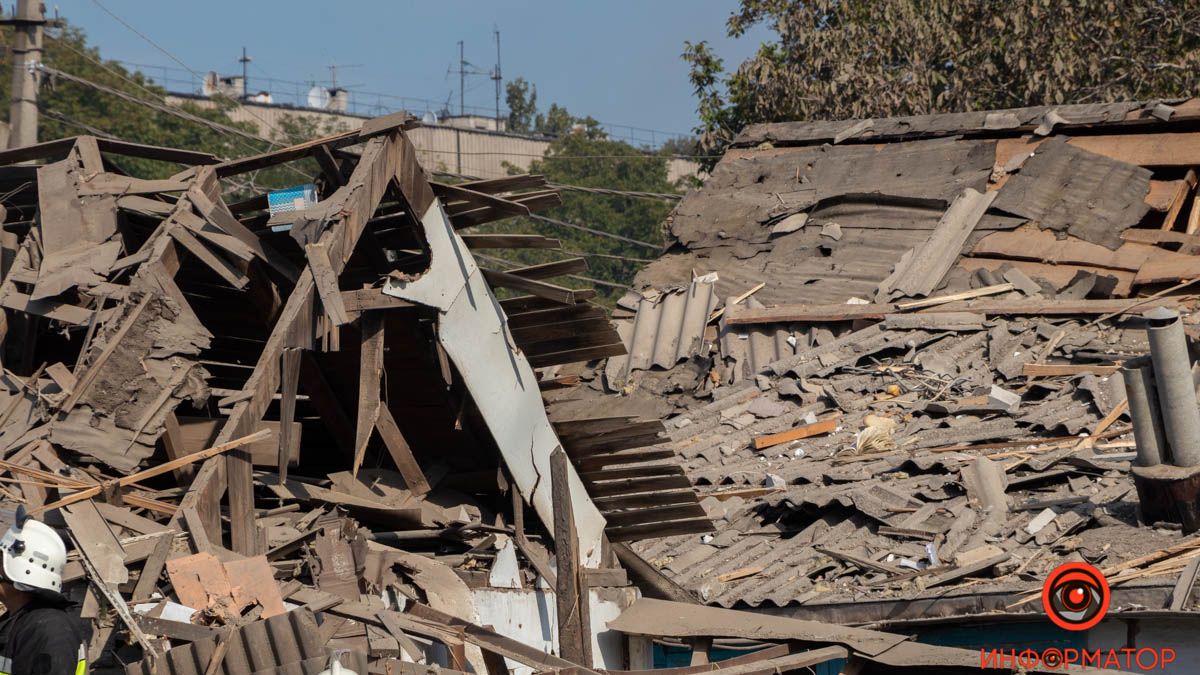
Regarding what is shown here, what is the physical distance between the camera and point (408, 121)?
8500 millimetres

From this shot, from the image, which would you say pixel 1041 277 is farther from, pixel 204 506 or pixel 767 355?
pixel 204 506

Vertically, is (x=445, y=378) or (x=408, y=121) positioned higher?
(x=408, y=121)

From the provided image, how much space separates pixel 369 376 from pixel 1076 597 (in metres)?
Result: 4.77

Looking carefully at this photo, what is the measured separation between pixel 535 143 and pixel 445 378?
57.4m

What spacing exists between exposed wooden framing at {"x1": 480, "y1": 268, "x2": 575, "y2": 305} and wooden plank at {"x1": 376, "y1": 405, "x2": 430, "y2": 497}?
3.90 feet

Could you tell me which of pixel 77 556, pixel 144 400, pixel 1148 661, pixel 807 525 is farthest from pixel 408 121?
pixel 1148 661

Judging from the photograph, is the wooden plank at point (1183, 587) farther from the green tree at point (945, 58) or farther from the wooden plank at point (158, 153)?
the green tree at point (945, 58)

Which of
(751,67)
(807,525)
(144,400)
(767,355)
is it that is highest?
(751,67)

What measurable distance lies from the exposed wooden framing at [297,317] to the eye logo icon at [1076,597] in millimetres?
4994

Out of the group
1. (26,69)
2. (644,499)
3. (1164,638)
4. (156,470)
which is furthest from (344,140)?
(26,69)

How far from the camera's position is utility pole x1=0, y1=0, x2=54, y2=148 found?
57.7 ft

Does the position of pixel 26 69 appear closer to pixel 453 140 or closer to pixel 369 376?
pixel 369 376

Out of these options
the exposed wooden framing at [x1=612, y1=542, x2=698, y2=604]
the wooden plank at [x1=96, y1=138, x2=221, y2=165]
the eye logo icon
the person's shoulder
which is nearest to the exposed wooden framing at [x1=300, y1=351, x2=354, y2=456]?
the wooden plank at [x1=96, y1=138, x2=221, y2=165]

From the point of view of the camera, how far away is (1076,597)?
8.40 metres
